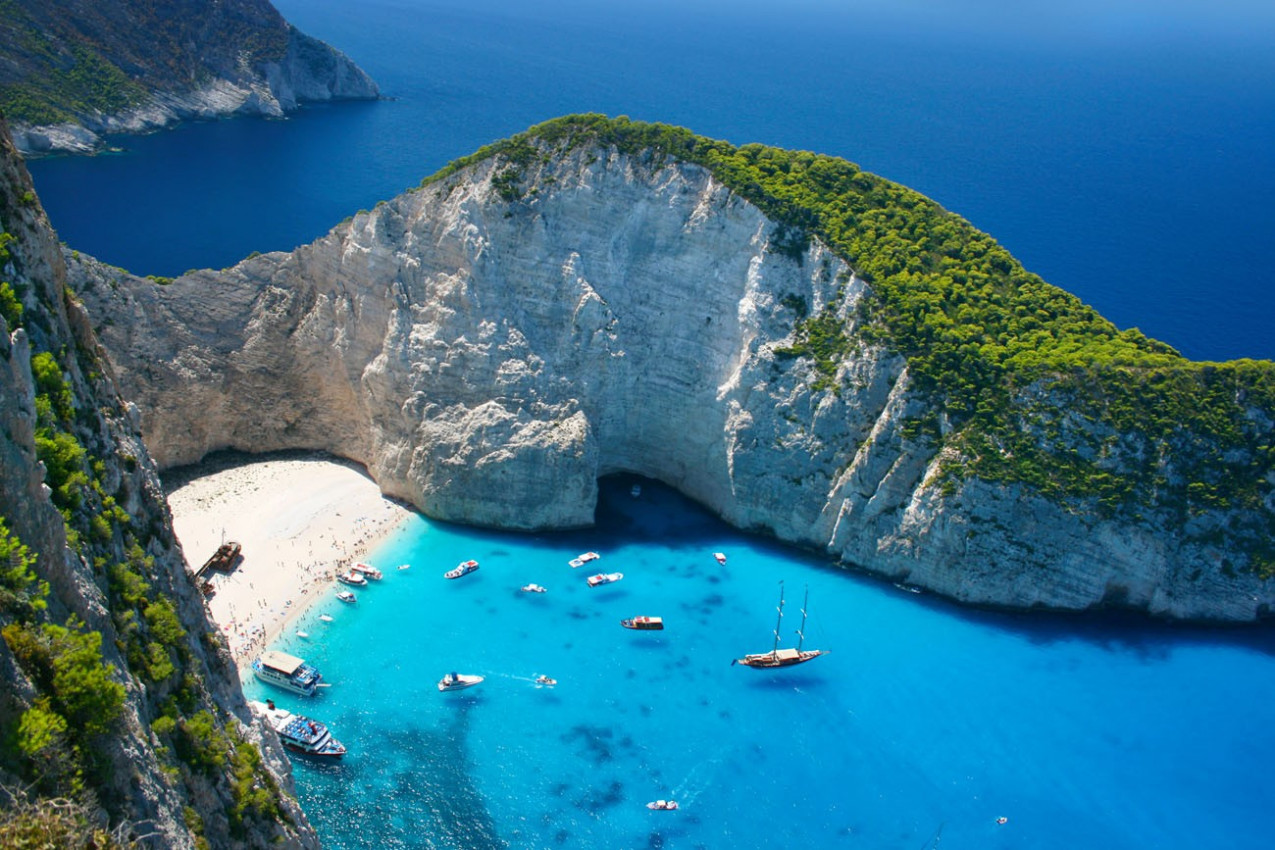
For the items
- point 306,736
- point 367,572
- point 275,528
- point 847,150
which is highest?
point 847,150

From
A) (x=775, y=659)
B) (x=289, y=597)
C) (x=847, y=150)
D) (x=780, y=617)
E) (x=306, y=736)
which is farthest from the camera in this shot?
(x=847, y=150)

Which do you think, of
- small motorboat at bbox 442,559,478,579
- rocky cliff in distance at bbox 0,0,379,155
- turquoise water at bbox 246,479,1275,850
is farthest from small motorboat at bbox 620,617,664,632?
rocky cliff in distance at bbox 0,0,379,155

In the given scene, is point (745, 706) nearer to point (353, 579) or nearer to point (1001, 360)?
point (353, 579)

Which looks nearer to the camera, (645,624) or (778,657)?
Answer: (778,657)

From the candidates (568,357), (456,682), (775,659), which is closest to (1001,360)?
(775,659)

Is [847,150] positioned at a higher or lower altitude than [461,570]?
higher

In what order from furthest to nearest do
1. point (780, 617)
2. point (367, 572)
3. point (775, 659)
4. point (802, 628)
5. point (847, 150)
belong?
1. point (847, 150)
2. point (367, 572)
3. point (780, 617)
4. point (802, 628)
5. point (775, 659)

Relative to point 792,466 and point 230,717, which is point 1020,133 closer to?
point 792,466
